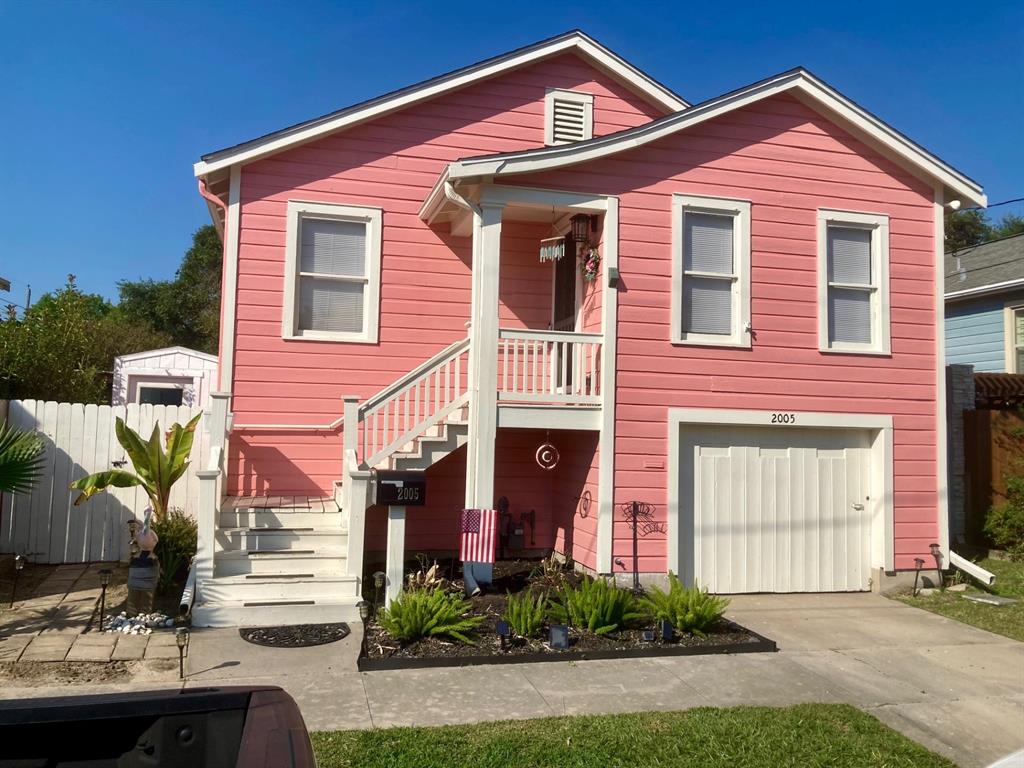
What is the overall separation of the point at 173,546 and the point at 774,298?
23.9 feet

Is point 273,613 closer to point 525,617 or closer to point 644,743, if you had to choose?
point 525,617

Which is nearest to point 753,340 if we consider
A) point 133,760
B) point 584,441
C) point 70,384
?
point 584,441

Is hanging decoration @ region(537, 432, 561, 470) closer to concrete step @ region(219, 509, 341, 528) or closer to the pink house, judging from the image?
the pink house

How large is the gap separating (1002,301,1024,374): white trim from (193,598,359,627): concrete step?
12.9 metres

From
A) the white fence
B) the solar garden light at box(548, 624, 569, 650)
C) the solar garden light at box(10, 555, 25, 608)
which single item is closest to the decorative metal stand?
the solar garden light at box(548, 624, 569, 650)

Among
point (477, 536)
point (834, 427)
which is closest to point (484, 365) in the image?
point (477, 536)

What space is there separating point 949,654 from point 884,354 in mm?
3822

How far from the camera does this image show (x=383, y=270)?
9812 mm

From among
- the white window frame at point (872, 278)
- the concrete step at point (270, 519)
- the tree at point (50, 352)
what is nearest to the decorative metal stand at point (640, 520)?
the white window frame at point (872, 278)

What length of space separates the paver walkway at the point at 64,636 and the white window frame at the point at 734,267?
20.0 feet

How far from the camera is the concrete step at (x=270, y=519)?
317 inches

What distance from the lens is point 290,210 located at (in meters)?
9.55

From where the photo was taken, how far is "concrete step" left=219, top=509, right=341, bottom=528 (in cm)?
805

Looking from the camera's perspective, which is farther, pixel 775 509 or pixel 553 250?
pixel 775 509
